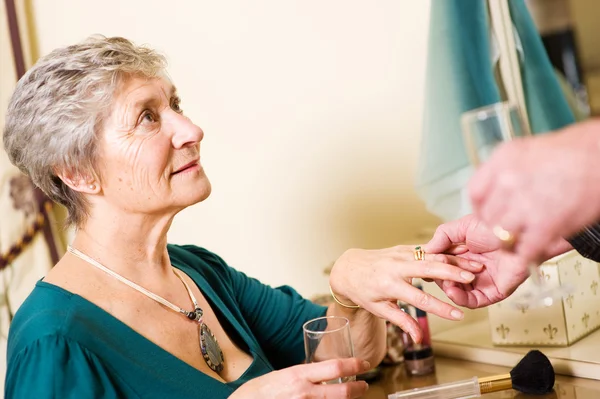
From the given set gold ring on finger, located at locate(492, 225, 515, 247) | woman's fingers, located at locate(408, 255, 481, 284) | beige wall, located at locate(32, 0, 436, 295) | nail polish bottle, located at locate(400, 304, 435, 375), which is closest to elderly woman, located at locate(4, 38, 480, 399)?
woman's fingers, located at locate(408, 255, 481, 284)

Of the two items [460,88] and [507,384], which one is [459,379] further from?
[460,88]

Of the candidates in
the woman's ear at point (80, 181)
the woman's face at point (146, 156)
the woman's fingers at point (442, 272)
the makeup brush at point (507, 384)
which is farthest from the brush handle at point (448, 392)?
the woman's ear at point (80, 181)

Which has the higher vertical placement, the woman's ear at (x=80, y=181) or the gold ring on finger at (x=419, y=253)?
the woman's ear at (x=80, y=181)

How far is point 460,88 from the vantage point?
1.86 m

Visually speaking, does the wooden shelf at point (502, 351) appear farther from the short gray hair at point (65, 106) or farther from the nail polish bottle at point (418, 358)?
the short gray hair at point (65, 106)

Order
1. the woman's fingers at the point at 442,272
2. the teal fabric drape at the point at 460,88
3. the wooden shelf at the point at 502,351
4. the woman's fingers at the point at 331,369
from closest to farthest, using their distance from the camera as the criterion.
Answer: the woman's fingers at the point at 331,369 < the woman's fingers at the point at 442,272 < the wooden shelf at the point at 502,351 < the teal fabric drape at the point at 460,88

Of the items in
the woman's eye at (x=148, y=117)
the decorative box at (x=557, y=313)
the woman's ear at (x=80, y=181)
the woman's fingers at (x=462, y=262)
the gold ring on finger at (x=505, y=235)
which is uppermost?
the woman's eye at (x=148, y=117)

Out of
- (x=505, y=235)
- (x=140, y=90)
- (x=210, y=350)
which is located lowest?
(x=210, y=350)

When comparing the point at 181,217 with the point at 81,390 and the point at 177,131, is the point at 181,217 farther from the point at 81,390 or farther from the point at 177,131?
the point at 81,390

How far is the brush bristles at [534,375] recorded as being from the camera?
→ 4.58 feet

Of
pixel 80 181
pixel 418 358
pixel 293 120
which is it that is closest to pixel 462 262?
pixel 418 358

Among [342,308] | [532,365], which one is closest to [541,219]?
[532,365]

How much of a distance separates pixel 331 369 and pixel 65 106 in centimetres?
70

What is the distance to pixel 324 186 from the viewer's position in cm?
214
